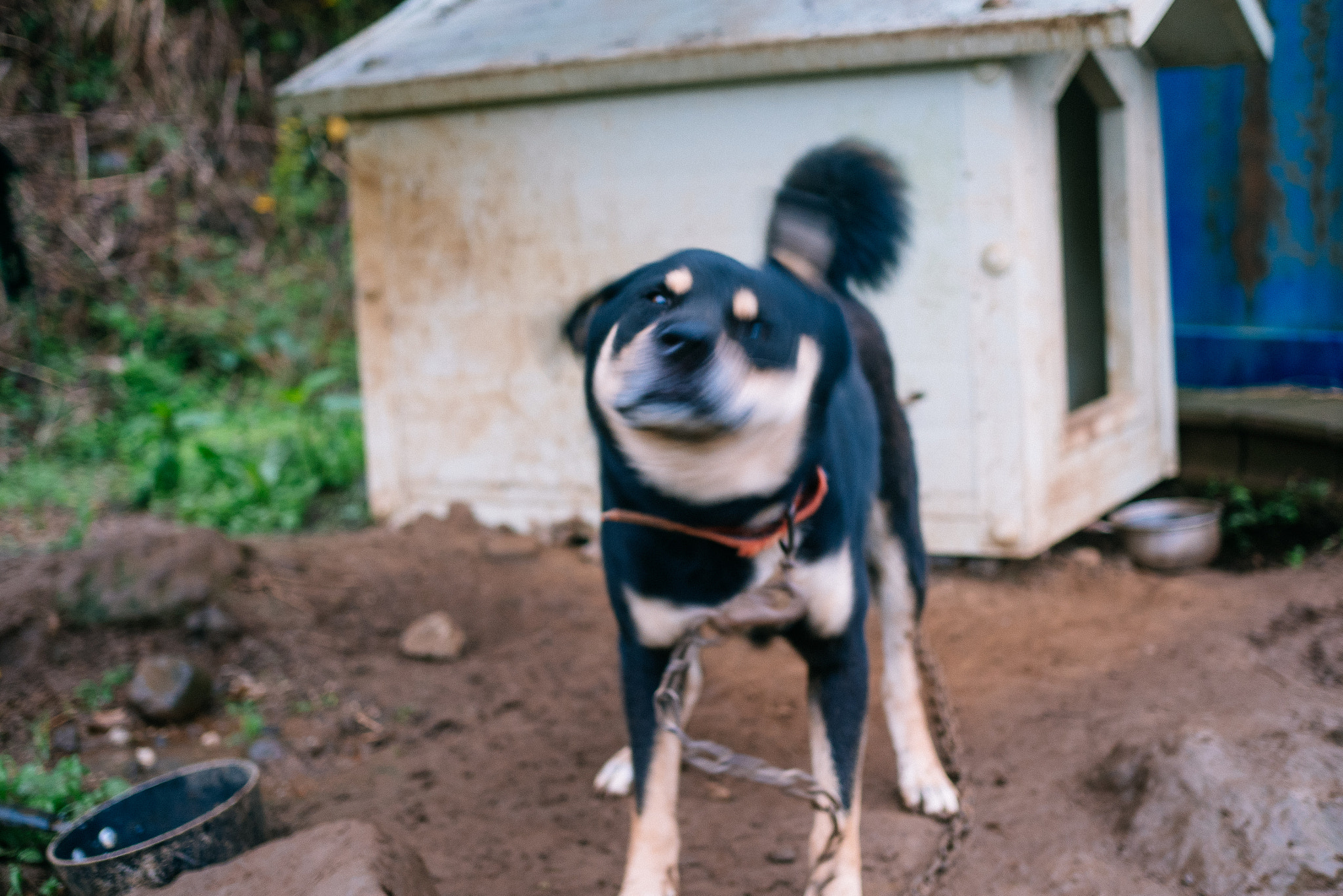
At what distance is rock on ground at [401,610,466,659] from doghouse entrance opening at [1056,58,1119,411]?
2946 mm

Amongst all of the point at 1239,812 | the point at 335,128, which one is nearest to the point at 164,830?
the point at 1239,812

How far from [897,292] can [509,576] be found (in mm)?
2042

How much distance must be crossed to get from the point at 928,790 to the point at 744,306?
1.77 m

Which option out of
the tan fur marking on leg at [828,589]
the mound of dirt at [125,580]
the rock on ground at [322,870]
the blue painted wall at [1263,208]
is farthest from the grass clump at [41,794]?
the blue painted wall at [1263,208]

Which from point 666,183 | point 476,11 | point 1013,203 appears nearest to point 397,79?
point 476,11

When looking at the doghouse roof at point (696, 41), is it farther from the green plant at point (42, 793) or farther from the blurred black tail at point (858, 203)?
the green plant at point (42, 793)

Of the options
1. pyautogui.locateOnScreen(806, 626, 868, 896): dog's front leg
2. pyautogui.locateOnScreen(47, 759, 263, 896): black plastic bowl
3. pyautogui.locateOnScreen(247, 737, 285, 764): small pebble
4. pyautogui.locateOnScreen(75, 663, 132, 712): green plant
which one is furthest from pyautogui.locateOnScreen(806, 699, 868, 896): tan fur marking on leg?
pyautogui.locateOnScreen(75, 663, 132, 712): green plant

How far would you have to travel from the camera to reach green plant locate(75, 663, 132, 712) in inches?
137

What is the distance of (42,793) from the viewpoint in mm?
2920

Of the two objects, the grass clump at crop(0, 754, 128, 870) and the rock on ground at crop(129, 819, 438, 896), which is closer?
the rock on ground at crop(129, 819, 438, 896)

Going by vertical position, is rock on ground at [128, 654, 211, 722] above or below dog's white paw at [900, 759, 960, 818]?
above

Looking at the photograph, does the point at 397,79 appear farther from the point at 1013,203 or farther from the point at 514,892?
the point at 514,892

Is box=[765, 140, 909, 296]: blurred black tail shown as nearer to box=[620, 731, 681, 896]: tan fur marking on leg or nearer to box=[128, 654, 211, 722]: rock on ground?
box=[620, 731, 681, 896]: tan fur marking on leg

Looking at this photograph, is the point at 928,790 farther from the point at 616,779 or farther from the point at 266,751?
the point at 266,751
